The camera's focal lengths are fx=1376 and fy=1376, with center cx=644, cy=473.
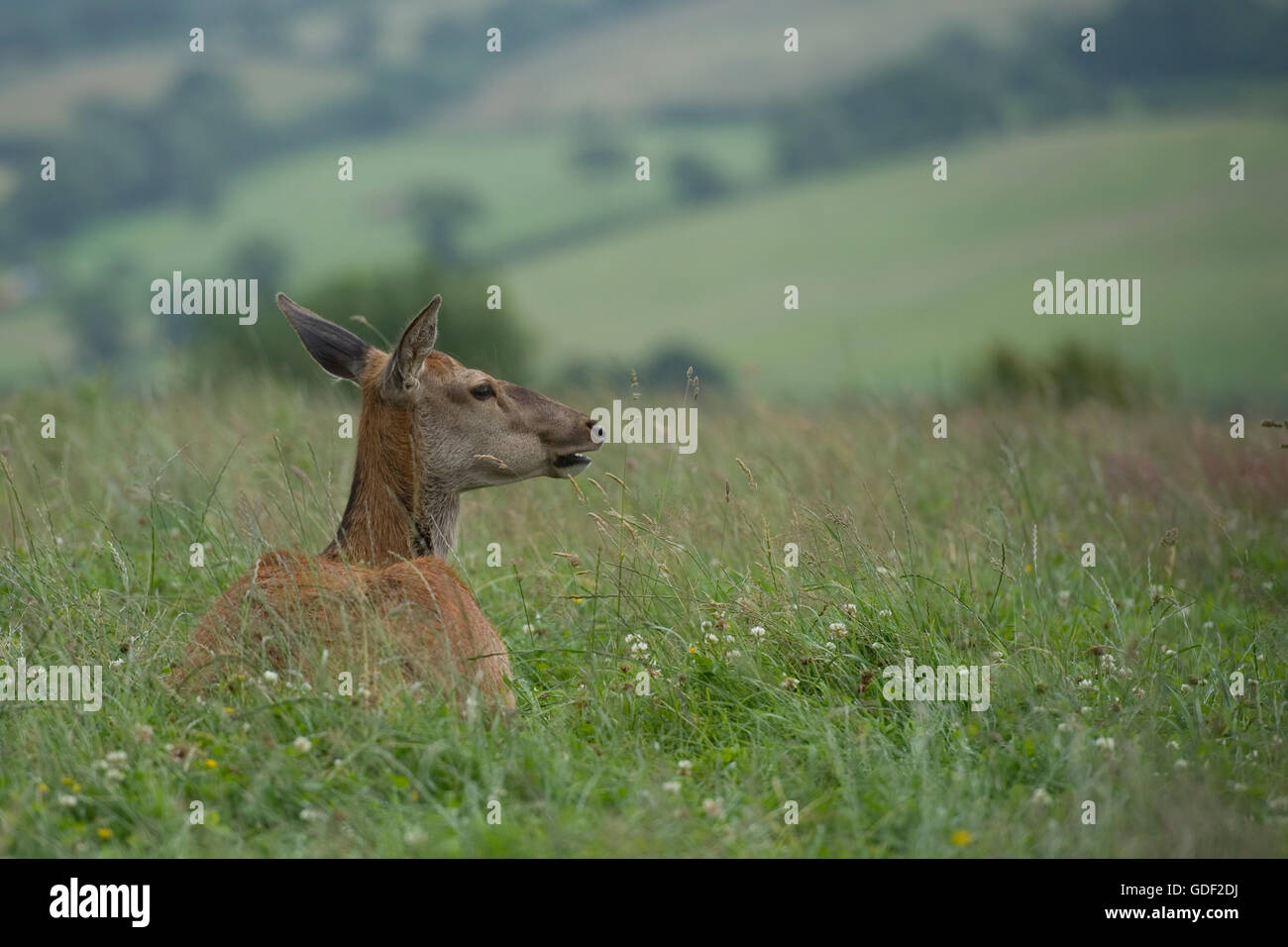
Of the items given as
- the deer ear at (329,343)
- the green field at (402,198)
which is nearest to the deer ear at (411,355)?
the deer ear at (329,343)

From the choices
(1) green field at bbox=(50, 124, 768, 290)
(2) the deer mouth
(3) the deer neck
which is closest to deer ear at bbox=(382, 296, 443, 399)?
(3) the deer neck

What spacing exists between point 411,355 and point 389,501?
705mm

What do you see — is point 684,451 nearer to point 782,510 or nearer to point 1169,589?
point 782,510

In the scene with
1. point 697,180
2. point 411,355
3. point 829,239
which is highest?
point 697,180

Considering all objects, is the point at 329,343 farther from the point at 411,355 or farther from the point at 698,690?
the point at 698,690

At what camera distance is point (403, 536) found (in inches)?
257

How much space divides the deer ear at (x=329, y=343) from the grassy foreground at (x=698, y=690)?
0.88 m

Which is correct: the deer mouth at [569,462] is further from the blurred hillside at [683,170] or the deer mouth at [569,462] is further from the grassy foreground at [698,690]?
the blurred hillside at [683,170]

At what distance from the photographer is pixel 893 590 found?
6633 millimetres

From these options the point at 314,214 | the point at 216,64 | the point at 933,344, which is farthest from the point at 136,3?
the point at 933,344

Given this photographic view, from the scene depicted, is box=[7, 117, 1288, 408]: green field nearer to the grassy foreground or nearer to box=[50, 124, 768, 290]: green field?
box=[50, 124, 768, 290]: green field

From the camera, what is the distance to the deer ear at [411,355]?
6348 mm

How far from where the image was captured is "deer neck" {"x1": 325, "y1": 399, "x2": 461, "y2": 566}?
646 cm

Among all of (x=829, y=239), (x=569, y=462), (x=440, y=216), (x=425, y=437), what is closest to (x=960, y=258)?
(x=829, y=239)
